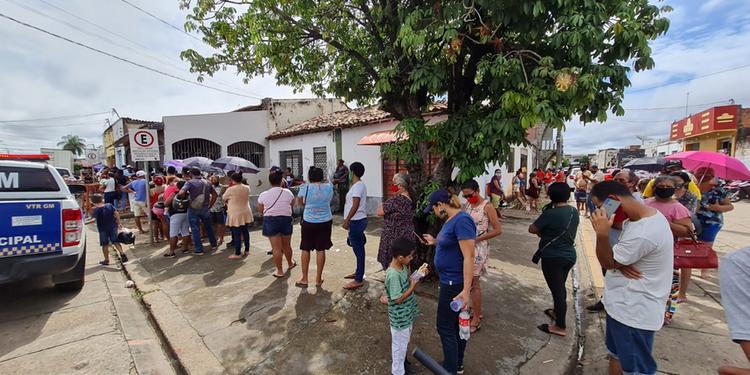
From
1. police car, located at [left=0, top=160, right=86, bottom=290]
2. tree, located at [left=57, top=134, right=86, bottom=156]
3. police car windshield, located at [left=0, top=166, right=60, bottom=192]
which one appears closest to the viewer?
police car, located at [left=0, top=160, right=86, bottom=290]

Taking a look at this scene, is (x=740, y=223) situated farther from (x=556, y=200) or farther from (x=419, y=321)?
(x=419, y=321)

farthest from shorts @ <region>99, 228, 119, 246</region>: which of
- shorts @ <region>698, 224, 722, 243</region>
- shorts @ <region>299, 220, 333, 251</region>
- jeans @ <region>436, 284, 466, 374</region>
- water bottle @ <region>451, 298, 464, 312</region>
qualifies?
shorts @ <region>698, 224, 722, 243</region>

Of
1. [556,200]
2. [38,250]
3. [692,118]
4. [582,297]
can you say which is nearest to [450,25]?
[556,200]

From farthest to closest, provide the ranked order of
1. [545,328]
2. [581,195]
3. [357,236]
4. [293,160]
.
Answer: [293,160] → [581,195] → [357,236] → [545,328]

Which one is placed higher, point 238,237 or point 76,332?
point 238,237

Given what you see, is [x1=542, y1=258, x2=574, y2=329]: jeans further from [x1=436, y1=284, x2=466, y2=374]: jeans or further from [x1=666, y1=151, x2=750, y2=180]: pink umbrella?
[x1=666, y1=151, x2=750, y2=180]: pink umbrella

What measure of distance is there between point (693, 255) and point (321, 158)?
1027cm

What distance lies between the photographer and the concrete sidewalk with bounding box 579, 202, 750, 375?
283 cm

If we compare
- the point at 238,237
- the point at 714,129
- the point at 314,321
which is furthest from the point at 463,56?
the point at 714,129

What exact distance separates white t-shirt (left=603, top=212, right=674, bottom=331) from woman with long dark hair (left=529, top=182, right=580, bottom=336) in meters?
0.99

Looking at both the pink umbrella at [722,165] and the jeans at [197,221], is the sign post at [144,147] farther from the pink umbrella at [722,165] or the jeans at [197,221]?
the pink umbrella at [722,165]

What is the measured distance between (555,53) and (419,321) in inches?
124

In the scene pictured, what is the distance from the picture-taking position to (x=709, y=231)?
4328mm

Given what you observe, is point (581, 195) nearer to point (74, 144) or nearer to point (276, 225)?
point (276, 225)
